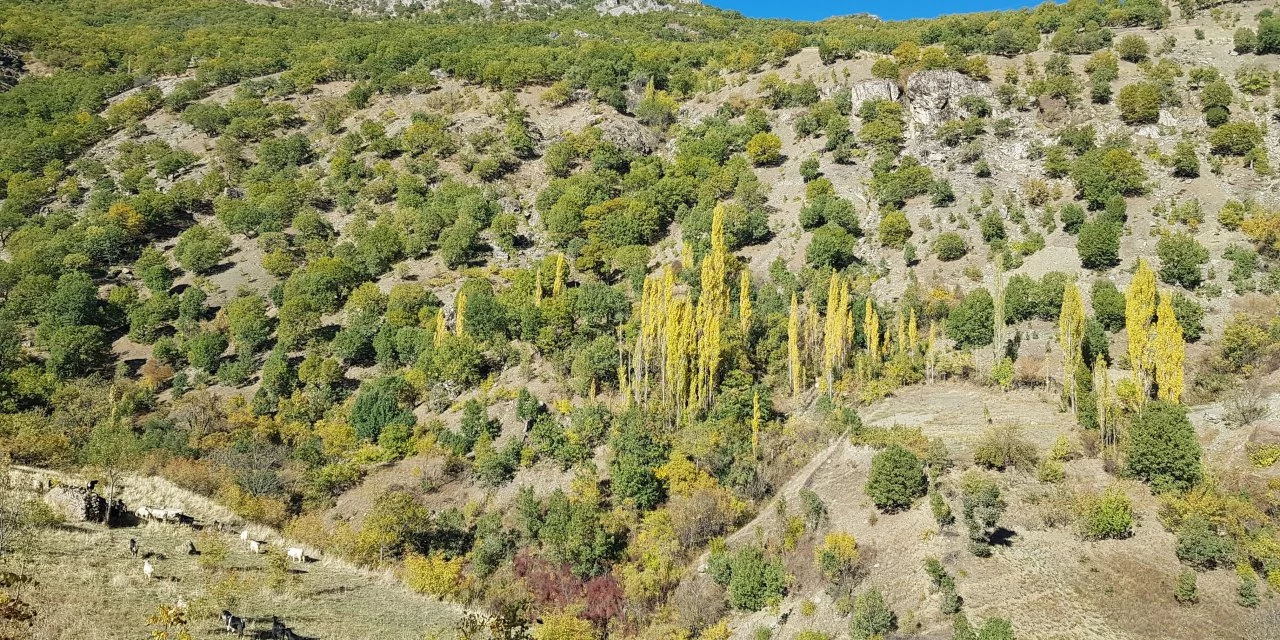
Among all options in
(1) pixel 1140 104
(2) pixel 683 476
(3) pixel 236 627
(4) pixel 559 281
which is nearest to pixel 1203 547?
(2) pixel 683 476

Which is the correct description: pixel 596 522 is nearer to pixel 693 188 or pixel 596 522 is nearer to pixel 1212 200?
pixel 693 188

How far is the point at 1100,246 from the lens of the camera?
196ft

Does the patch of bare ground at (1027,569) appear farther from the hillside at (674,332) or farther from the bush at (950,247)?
the bush at (950,247)

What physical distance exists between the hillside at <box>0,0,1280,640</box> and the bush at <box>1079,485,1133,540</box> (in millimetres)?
126

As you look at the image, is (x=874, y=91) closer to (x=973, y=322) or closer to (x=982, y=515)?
(x=973, y=322)

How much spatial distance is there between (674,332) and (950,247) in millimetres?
30786

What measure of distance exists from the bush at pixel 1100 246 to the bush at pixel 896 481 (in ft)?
117

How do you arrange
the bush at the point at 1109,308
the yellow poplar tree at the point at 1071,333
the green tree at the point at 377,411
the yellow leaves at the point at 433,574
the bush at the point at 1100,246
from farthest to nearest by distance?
the bush at the point at 1100,246
the green tree at the point at 377,411
the bush at the point at 1109,308
the yellow poplar tree at the point at 1071,333
the yellow leaves at the point at 433,574

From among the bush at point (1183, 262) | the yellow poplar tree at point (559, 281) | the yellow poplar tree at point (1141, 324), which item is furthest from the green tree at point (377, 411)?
the bush at point (1183, 262)

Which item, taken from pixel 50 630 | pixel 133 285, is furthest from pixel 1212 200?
pixel 133 285

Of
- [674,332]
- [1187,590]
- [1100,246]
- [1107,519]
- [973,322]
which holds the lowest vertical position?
[1187,590]

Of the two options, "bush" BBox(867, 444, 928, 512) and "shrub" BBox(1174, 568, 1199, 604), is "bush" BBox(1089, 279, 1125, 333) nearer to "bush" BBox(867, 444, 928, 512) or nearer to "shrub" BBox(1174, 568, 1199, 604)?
"bush" BBox(867, 444, 928, 512)

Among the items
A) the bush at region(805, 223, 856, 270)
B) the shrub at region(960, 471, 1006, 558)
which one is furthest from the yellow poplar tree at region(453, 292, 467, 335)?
the shrub at region(960, 471, 1006, 558)

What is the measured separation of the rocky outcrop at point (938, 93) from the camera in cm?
8888
